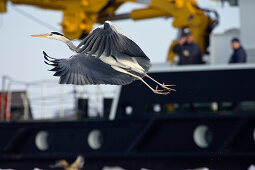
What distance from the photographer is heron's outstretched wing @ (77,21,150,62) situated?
6.30 metres

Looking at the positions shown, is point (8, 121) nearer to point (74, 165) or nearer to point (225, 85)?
point (74, 165)

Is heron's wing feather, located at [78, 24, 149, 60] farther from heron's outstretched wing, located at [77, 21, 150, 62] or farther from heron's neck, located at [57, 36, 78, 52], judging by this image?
heron's neck, located at [57, 36, 78, 52]

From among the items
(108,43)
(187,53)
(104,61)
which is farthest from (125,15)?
(108,43)

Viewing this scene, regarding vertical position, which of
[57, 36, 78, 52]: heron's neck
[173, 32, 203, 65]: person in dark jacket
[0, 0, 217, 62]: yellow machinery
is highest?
[0, 0, 217, 62]: yellow machinery

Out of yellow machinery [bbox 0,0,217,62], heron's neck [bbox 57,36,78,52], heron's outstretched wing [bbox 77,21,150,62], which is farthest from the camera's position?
yellow machinery [bbox 0,0,217,62]

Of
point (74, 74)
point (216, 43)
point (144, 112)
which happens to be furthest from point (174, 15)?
point (74, 74)

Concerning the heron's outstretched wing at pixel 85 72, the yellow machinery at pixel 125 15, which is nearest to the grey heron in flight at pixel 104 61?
the heron's outstretched wing at pixel 85 72

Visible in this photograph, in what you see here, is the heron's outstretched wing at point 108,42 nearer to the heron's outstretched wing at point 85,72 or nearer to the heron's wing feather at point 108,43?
the heron's wing feather at point 108,43

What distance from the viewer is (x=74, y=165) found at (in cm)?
1271

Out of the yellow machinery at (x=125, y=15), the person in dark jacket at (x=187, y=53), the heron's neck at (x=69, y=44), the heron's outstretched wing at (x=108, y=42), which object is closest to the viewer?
the heron's outstretched wing at (x=108, y=42)

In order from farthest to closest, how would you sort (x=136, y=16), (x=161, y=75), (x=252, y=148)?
(x=136, y=16)
(x=161, y=75)
(x=252, y=148)

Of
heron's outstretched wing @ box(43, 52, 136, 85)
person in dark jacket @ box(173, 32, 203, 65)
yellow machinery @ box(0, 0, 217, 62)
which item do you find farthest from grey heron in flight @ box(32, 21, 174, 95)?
yellow machinery @ box(0, 0, 217, 62)

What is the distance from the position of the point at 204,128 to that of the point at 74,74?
600 centimetres

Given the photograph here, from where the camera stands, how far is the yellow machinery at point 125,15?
14.2 metres
